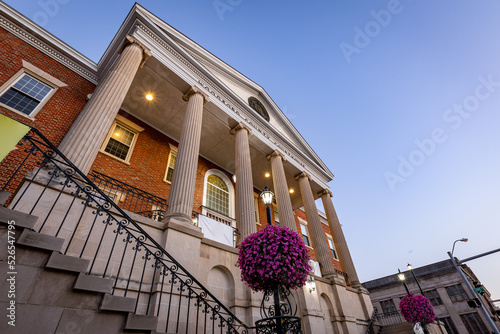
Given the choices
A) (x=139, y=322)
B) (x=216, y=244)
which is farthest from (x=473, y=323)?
(x=139, y=322)

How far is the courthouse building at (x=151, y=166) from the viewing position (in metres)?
4.89

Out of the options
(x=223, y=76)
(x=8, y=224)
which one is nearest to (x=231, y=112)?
(x=223, y=76)

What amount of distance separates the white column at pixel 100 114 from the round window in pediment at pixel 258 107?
26.3 ft

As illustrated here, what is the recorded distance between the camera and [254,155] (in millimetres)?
16172

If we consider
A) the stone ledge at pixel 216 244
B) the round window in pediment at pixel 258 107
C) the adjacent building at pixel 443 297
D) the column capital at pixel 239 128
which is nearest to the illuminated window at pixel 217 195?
the column capital at pixel 239 128

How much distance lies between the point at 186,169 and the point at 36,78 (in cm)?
833

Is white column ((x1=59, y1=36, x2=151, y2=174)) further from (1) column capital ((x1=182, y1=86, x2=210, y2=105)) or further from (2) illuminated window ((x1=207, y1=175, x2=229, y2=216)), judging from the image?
(2) illuminated window ((x1=207, y1=175, x2=229, y2=216))

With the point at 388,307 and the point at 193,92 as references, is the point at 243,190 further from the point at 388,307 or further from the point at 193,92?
the point at 388,307

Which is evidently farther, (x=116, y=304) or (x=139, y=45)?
(x=139, y=45)

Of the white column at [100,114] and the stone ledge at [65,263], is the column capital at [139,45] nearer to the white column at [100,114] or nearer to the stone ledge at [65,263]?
the white column at [100,114]

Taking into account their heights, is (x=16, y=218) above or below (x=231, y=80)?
below

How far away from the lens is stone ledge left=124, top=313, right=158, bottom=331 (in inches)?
140

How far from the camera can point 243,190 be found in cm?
1028

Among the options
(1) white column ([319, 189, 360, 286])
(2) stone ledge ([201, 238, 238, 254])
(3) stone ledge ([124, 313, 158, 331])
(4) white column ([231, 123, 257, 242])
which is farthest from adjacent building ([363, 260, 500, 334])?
(3) stone ledge ([124, 313, 158, 331])
